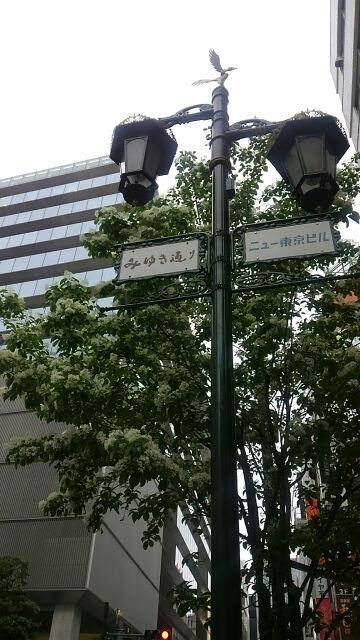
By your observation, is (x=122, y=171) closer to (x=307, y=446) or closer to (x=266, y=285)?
(x=266, y=285)

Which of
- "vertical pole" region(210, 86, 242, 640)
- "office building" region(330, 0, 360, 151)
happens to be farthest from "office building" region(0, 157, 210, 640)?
"office building" region(330, 0, 360, 151)

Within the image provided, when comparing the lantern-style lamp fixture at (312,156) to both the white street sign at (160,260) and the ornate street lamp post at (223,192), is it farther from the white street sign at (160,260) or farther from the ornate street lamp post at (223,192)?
the white street sign at (160,260)

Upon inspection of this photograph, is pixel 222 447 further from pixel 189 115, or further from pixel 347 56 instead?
pixel 347 56

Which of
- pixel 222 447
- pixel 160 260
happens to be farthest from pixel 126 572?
pixel 222 447

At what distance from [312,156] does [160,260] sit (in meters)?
1.54

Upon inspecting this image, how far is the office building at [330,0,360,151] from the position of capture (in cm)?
1840

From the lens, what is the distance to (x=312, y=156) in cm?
434

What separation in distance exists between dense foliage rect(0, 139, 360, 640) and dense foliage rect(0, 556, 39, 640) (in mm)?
9148

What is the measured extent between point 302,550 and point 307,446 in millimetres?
1496

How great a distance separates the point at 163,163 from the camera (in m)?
5.04

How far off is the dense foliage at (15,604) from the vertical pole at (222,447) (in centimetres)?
1458

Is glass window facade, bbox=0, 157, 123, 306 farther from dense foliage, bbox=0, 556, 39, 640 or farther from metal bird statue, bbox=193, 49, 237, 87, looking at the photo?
metal bird statue, bbox=193, 49, 237, 87

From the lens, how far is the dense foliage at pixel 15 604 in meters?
14.8

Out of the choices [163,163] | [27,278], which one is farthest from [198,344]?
[27,278]
